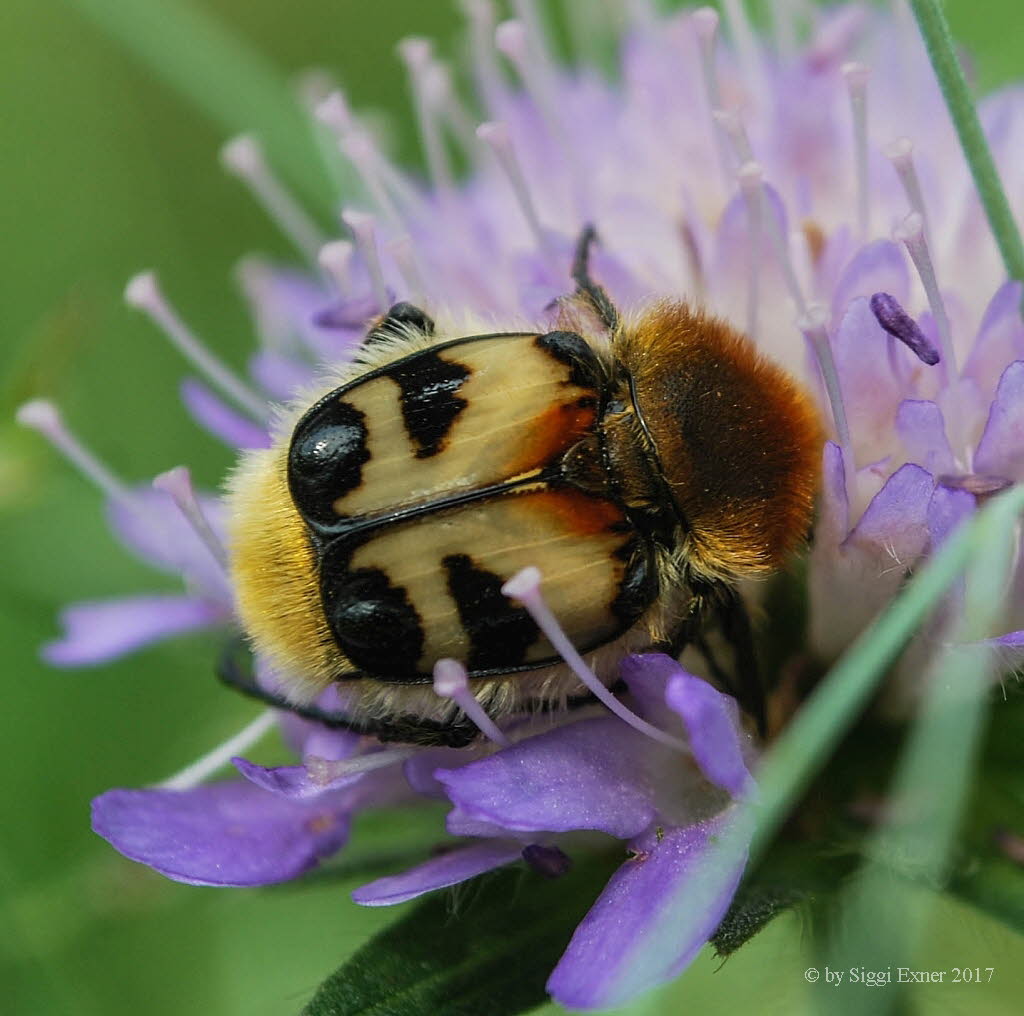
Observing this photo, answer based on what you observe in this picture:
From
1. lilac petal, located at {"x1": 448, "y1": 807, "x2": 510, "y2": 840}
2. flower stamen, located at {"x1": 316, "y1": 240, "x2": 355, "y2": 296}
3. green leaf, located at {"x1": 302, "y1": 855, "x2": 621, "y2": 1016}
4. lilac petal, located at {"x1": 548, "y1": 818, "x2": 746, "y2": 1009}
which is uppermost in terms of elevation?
flower stamen, located at {"x1": 316, "y1": 240, "x2": 355, "y2": 296}

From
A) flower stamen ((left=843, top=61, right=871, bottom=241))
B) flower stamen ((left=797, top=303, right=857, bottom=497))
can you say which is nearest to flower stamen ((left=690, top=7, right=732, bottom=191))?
flower stamen ((left=843, top=61, right=871, bottom=241))

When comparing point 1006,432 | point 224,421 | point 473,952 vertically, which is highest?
point 224,421

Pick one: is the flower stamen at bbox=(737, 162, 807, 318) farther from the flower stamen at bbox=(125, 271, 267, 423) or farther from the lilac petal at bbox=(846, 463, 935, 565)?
the flower stamen at bbox=(125, 271, 267, 423)

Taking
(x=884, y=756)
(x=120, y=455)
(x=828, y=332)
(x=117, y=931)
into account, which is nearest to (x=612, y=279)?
(x=828, y=332)

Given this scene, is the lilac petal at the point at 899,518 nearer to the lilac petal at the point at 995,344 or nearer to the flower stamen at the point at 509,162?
the lilac petal at the point at 995,344

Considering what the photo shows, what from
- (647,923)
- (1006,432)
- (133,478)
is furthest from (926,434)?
(133,478)

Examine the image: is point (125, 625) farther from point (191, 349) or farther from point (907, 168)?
point (907, 168)

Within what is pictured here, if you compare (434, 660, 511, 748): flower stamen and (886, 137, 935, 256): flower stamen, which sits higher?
(886, 137, 935, 256): flower stamen

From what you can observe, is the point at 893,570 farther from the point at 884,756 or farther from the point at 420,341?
the point at 420,341
